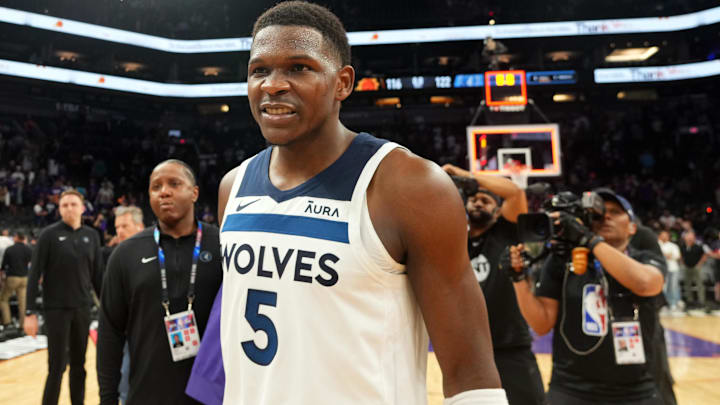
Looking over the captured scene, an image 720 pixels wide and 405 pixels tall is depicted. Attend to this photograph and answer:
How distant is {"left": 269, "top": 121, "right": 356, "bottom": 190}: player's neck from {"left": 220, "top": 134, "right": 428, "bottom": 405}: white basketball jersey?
1.6 inches

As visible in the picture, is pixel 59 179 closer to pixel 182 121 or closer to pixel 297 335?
pixel 182 121

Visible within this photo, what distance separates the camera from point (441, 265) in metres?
1.12

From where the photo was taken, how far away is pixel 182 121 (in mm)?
21172

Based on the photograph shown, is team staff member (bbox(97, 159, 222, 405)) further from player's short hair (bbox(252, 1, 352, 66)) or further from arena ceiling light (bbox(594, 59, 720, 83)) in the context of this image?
arena ceiling light (bbox(594, 59, 720, 83))

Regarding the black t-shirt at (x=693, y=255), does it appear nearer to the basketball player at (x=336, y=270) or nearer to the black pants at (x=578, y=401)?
the black pants at (x=578, y=401)

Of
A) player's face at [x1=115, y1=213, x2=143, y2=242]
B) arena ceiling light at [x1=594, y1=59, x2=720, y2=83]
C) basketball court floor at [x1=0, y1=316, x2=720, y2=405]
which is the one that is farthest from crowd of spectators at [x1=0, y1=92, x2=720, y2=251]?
player's face at [x1=115, y1=213, x2=143, y2=242]

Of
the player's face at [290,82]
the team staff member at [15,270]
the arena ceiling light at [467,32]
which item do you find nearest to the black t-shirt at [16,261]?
the team staff member at [15,270]

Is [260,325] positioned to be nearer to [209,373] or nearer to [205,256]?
[209,373]

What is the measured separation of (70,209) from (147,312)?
2429 millimetres

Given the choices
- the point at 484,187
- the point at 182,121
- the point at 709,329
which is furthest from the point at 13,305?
the point at 182,121

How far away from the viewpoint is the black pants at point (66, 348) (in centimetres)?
388

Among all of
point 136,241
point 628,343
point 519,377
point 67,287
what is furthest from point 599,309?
point 67,287

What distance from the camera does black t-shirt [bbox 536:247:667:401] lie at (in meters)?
2.25

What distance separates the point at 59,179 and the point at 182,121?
6.04 m
